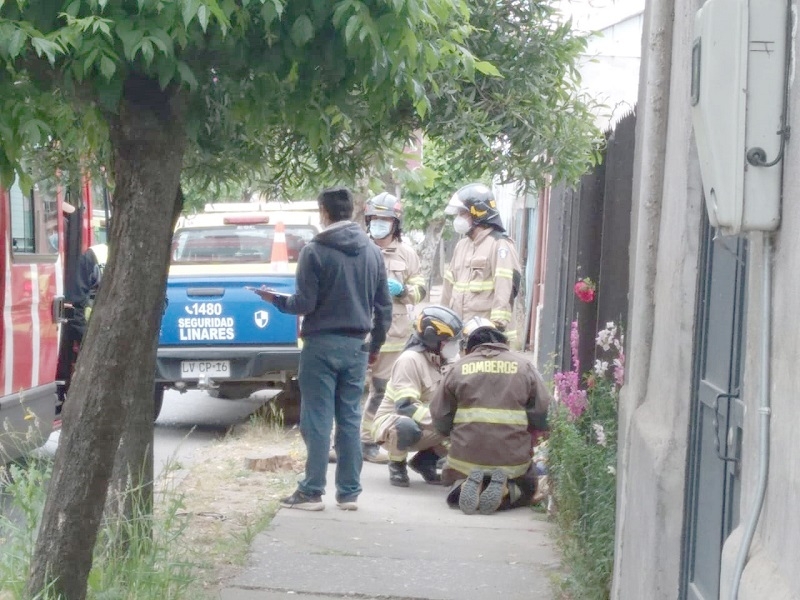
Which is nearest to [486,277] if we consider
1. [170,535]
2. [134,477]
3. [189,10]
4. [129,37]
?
[134,477]

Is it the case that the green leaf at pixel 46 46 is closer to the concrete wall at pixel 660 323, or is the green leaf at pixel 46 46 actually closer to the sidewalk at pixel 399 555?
the concrete wall at pixel 660 323

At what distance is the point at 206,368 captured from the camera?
33.0ft

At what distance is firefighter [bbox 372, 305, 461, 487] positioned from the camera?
7.66 metres

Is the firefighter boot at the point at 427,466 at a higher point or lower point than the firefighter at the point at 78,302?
lower

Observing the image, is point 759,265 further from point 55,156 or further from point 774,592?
point 55,156

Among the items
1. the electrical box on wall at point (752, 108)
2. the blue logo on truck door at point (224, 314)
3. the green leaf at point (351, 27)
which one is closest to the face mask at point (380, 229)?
the blue logo on truck door at point (224, 314)

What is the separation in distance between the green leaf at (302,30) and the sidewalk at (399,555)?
270 cm

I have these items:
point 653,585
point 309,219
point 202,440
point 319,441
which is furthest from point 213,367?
point 653,585

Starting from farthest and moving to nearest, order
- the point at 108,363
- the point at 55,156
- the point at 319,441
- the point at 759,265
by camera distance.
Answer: the point at 319,441 < the point at 55,156 < the point at 108,363 < the point at 759,265

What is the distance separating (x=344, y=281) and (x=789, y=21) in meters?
4.55

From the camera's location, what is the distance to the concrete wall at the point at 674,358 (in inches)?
96.1

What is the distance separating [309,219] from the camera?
11164 mm

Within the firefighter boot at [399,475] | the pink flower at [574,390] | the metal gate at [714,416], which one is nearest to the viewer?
the metal gate at [714,416]

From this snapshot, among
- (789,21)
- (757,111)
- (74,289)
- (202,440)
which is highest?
(789,21)
